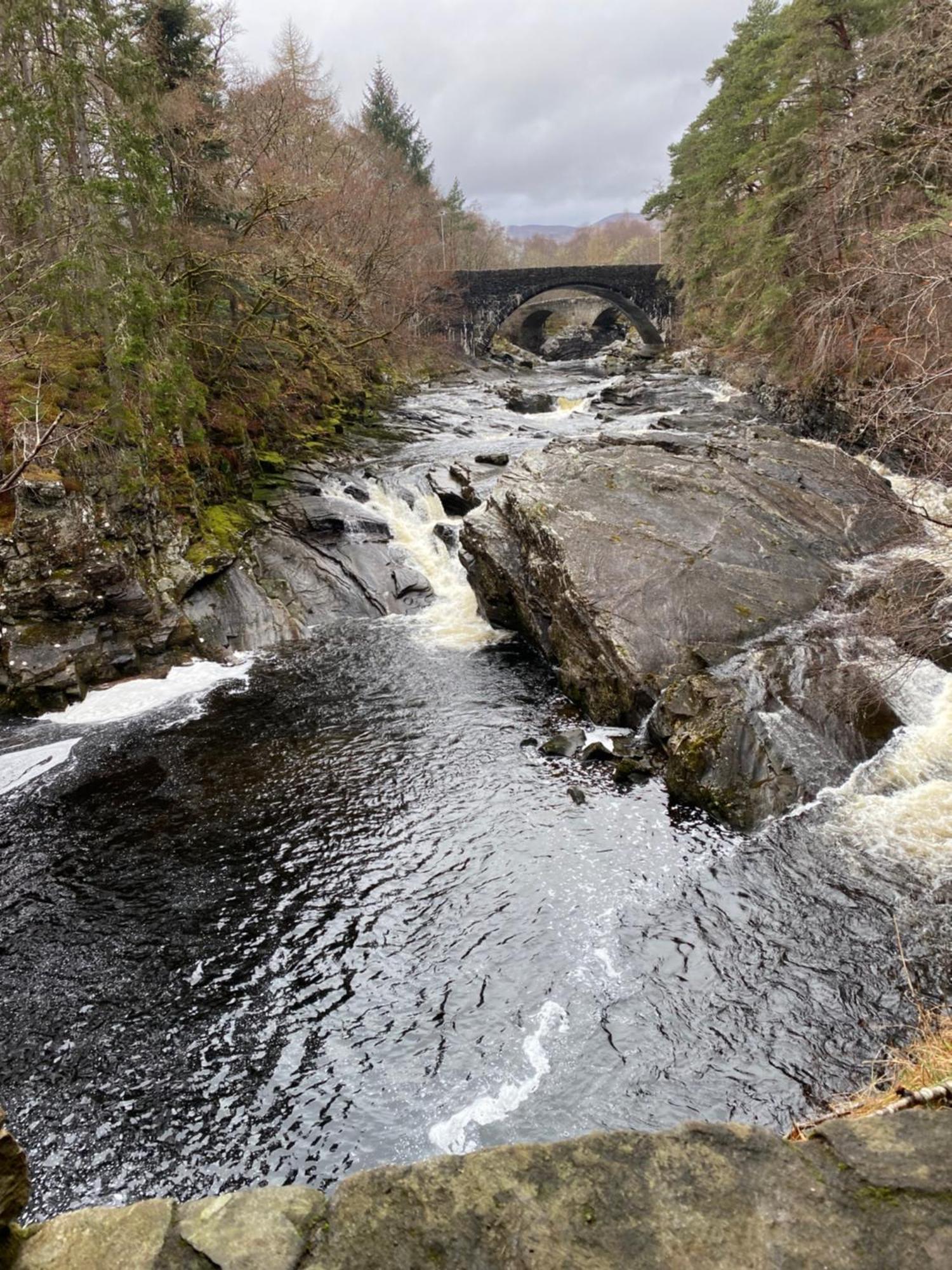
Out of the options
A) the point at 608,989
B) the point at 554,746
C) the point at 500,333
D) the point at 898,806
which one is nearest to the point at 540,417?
the point at 554,746

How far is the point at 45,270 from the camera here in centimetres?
977

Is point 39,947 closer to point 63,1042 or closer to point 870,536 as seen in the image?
point 63,1042

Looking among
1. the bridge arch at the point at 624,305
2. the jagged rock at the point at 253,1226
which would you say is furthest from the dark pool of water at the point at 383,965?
the bridge arch at the point at 624,305

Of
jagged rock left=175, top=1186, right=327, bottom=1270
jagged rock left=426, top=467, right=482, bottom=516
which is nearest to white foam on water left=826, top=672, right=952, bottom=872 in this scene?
jagged rock left=175, top=1186, right=327, bottom=1270

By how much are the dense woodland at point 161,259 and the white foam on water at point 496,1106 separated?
23.6 feet

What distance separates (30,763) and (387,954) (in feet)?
22.8

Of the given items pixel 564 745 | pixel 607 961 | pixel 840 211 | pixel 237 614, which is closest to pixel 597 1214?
pixel 607 961

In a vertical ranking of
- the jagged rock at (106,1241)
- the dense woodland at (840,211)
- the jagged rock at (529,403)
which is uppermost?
the dense woodland at (840,211)

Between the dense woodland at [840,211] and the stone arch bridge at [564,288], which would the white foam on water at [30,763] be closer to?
the dense woodland at [840,211]

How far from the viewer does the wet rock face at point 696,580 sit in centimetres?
955

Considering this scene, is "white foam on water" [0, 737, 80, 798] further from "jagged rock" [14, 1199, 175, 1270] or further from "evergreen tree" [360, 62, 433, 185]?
"evergreen tree" [360, 62, 433, 185]

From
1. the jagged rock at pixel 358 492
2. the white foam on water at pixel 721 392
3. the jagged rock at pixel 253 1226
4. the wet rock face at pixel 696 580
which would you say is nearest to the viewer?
the jagged rock at pixel 253 1226

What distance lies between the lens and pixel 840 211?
15445 mm

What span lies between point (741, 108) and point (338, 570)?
112 feet
